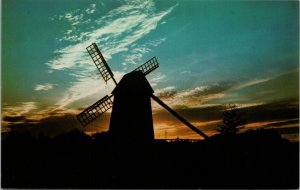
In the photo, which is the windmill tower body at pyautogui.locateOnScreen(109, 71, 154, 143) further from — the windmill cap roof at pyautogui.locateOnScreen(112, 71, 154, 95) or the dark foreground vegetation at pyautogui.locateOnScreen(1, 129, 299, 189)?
the dark foreground vegetation at pyautogui.locateOnScreen(1, 129, 299, 189)

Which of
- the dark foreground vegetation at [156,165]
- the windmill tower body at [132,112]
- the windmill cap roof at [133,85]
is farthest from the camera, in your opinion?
the windmill cap roof at [133,85]

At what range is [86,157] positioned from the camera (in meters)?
13.9

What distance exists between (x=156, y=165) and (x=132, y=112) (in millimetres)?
2493

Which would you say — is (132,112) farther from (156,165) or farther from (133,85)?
(156,165)

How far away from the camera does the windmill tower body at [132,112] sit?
13.5 metres

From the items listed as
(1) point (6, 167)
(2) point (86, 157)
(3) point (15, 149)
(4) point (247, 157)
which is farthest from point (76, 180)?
(4) point (247, 157)

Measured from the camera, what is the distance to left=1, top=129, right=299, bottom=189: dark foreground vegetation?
12.0 m

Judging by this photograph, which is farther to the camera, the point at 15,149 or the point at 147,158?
the point at 15,149

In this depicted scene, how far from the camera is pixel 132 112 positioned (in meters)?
13.6

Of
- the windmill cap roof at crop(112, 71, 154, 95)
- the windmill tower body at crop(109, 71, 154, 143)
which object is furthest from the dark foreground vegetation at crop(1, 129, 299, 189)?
the windmill cap roof at crop(112, 71, 154, 95)

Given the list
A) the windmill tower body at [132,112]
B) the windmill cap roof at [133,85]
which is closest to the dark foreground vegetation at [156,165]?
the windmill tower body at [132,112]

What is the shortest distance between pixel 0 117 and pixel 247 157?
33.2ft

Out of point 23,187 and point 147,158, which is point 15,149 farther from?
point 147,158

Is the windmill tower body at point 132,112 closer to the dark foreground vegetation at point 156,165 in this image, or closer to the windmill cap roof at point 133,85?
the windmill cap roof at point 133,85
